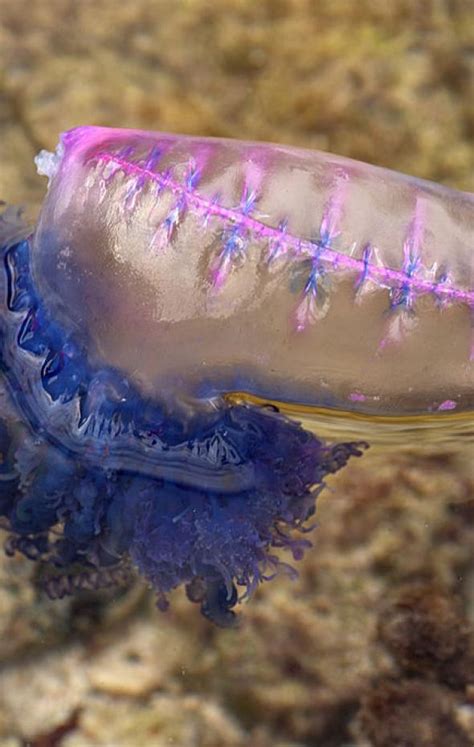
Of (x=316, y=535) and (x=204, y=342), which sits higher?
(x=204, y=342)

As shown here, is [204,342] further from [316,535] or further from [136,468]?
[316,535]

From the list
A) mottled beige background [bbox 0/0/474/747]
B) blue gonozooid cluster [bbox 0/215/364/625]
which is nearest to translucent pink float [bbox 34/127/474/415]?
blue gonozooid cluster [bbox 0/215/364/625]

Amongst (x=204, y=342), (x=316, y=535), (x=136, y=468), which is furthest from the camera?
(x=316, y=535)

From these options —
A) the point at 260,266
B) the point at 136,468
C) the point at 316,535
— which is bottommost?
the point at 316,535

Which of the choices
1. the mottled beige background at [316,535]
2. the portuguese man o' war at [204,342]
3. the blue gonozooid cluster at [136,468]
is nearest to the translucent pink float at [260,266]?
the portuguese man o' war at [204,342]

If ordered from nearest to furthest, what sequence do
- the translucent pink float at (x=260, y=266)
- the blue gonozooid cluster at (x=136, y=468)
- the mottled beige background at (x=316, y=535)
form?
the translucent pink float at (x=260, y=266) < the blue gonozooid cluster at (x=136, y=468) < the mottled beige background at (x=316, y=535)

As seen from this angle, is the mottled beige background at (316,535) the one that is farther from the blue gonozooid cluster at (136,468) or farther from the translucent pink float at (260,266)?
the translucent pink float at (260,266)

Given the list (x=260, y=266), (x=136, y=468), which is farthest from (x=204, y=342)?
(x=136, y=468)
